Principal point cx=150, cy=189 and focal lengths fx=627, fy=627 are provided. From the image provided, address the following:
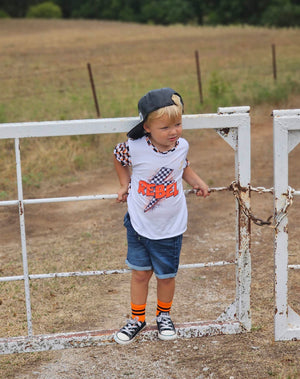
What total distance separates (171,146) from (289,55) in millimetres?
20397

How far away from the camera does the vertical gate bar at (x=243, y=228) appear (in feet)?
10.8

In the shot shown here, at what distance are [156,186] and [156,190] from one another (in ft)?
0.07

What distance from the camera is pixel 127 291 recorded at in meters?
4.79

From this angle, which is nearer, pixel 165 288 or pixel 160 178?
pixel 160 178

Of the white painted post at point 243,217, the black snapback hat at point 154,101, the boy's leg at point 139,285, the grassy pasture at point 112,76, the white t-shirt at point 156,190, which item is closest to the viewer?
the black snapback hat at point 154,101

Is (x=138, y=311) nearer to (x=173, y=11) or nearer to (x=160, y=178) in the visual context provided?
(x=160, y=178)

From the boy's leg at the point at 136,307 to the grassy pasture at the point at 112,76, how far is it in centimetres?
465

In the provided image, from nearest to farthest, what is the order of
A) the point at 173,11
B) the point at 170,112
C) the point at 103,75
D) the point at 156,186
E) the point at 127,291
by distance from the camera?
the point at 170,112, the point at 156,186, the point at 127,291, the point at 103,75, the point at 173,11

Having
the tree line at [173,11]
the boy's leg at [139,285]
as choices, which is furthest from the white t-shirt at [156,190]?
the tree line at [173,11]

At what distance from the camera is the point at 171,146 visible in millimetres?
3188

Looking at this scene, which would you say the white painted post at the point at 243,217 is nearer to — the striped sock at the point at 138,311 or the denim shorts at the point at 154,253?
the denim shorts at the point at 154,253

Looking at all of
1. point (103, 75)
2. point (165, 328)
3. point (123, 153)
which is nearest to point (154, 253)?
point (165, 328)

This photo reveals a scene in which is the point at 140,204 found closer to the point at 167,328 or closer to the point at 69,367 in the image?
the point at 167,328

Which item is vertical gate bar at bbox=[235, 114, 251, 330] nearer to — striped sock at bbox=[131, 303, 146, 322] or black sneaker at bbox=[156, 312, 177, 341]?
black sneaker at bbox=[156, 312, 177, 341]
